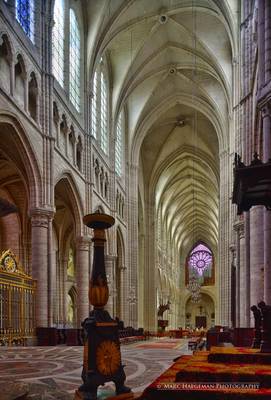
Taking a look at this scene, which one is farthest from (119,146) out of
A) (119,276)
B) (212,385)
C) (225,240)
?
(212,385)

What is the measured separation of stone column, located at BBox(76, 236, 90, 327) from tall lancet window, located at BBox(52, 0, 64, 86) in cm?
795

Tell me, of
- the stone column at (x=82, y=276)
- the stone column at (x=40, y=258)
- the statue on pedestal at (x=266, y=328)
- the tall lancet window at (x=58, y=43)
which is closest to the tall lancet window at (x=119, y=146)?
the stone column at (x=82, y=276)

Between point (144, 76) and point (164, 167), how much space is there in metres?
14.0

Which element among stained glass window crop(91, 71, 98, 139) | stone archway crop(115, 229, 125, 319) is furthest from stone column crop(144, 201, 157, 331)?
stained glass window crop(91, 71, 98, 139)

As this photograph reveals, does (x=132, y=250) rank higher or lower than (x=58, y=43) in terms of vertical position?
lower

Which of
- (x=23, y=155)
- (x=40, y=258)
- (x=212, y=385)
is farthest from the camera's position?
(x=40, y=258)

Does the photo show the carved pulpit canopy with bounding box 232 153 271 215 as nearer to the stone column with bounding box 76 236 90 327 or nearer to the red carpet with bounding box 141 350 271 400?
the red carpet with bounding box 141 350 271 400

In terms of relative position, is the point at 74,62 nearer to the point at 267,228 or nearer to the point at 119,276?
the point at 119,276

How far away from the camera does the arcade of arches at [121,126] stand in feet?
60.5

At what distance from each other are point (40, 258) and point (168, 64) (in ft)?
70.5

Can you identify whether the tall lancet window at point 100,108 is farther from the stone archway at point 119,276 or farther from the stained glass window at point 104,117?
the stone archway at point 119,276

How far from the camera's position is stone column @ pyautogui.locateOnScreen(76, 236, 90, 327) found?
2609 centimetres

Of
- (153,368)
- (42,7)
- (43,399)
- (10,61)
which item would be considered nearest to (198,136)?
(42,7)

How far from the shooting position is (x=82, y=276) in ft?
86.9
